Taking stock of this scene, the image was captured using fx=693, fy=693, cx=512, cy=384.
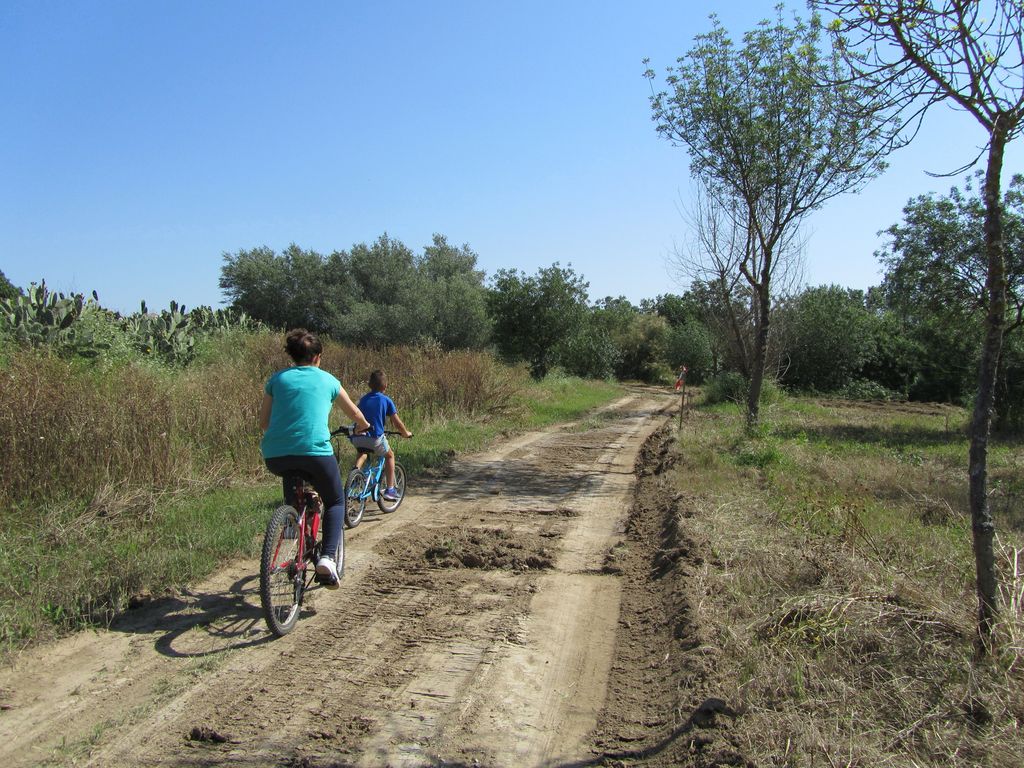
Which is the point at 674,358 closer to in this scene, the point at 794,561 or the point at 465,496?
the point at 465,496

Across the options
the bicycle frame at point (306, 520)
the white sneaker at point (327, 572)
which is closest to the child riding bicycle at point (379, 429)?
the bicycle frame at point (306, 520)

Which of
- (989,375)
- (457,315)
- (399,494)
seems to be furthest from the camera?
(457,315)

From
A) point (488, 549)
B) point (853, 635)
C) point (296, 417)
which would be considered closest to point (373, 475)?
point (488, 549)

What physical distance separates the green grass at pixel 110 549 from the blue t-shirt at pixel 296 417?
1.50m

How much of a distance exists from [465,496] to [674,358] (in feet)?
130

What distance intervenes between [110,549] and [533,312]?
28386 mm

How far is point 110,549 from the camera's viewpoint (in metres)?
5.74

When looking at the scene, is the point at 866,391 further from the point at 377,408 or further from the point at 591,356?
the point at 377,408

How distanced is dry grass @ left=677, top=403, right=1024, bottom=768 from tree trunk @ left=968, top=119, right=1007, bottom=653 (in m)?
0.23

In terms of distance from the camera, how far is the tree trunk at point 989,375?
3.93m

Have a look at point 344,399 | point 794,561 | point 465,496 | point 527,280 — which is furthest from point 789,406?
point 344,399

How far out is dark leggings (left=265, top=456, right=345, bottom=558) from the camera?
5004mm

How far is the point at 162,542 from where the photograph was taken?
6219mm

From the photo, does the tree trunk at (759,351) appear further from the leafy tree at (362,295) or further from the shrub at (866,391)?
the shrub at (866,391)
